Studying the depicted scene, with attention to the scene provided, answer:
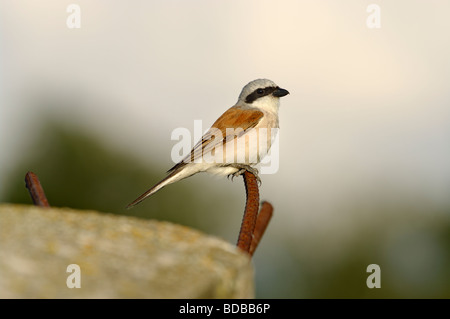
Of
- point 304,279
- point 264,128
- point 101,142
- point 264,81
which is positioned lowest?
point 304,279

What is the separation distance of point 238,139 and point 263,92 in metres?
1.04

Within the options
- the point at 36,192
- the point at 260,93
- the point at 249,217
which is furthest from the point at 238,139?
the point at 36,192

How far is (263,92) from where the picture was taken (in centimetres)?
748

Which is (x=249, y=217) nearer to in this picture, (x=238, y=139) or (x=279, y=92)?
(x=238, y=139)

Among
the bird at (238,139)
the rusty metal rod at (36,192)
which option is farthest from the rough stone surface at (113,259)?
the bird at (238,139)

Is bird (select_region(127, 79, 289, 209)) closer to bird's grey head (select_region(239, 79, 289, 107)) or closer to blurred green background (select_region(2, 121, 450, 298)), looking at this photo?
bird's grey head (select_region(239, 79, 289, 107))

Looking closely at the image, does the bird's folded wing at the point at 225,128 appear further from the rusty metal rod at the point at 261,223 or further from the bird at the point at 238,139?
the rusty metal rod at the point at 261,223

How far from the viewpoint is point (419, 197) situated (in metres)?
26.6

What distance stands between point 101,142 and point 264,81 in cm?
1774

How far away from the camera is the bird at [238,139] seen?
6488 mm

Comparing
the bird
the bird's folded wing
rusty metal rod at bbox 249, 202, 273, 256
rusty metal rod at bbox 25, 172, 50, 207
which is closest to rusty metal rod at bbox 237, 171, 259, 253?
rusty metal rod at bbox 249, 202, 273, 256

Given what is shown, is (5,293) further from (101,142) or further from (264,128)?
(101,142)

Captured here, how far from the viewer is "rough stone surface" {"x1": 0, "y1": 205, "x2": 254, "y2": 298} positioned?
82.4 inches

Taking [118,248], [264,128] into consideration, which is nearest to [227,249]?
[118,248]
